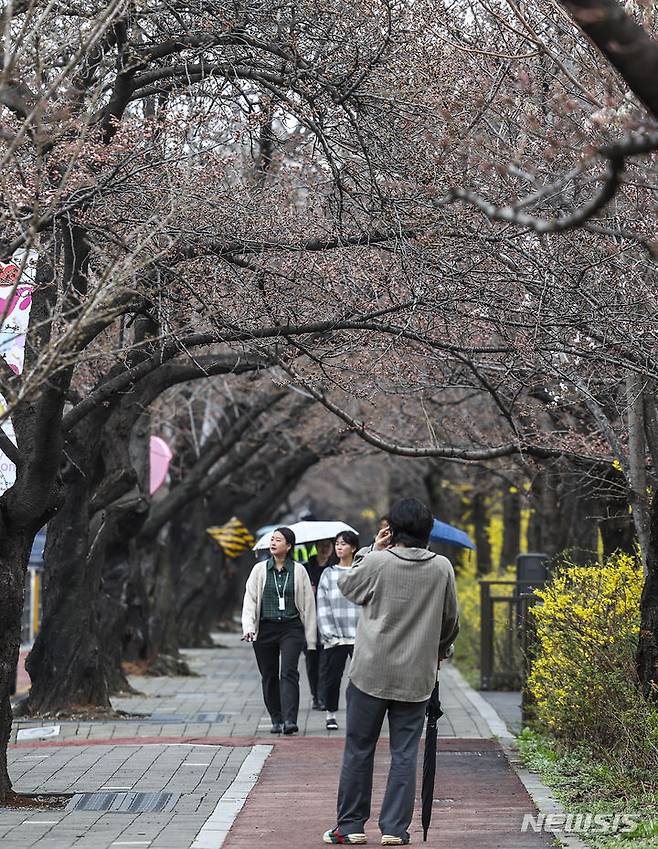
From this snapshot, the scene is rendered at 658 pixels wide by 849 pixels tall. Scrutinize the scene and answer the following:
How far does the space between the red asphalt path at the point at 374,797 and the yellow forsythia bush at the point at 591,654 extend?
65 centimetres

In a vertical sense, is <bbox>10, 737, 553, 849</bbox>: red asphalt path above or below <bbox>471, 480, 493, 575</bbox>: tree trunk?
below

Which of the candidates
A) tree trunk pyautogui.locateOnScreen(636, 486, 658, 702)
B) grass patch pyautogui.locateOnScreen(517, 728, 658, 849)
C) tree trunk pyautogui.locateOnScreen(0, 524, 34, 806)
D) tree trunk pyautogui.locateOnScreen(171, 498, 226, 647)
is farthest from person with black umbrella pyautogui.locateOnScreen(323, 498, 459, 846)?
tree trunk pyautogui.locateOnScreen(171, 498, 226, 647)

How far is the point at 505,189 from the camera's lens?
958 centimetres

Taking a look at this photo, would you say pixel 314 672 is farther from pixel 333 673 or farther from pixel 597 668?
pixel 597 668

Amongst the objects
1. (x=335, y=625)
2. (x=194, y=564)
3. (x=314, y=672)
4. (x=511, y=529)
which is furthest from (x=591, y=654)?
(x=194, y=564)

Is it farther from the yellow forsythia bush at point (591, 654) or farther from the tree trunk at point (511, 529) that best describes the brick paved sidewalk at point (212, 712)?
the tree trunk at point (511, 529)

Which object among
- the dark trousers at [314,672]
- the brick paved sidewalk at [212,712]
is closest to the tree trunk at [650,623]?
the brick paved sidewalk at [212,712]

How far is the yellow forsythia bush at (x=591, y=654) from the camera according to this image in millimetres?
9719

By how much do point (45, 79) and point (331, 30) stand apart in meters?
2.08

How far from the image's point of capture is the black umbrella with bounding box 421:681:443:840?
7.45 metres

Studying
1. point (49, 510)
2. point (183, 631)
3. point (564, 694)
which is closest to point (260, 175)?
point (49, 510)

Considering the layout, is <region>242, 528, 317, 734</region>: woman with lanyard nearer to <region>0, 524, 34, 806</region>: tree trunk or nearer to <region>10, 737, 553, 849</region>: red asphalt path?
<region>10, 737, 553, 849</region>: red asphalt path

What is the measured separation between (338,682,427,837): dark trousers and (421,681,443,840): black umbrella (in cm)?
8

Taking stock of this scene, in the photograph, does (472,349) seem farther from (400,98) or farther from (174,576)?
(174,576)
